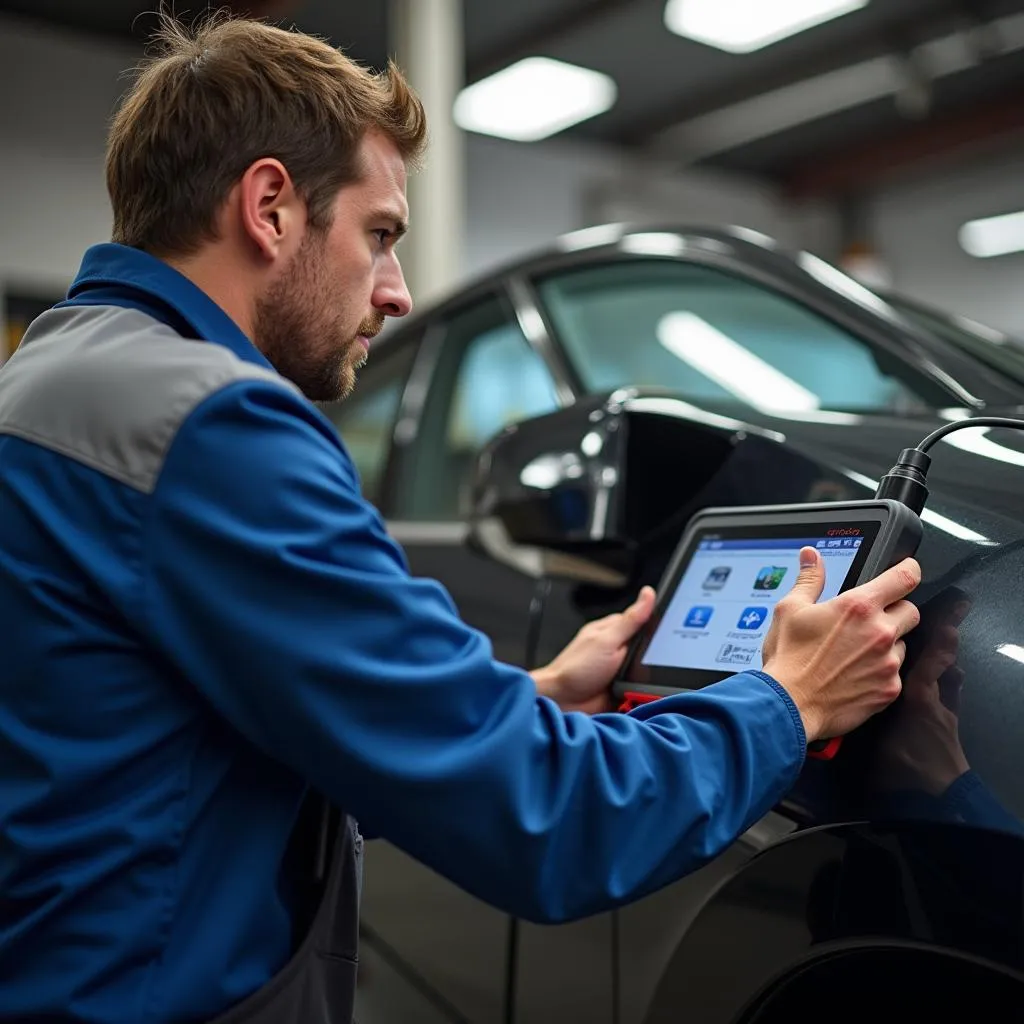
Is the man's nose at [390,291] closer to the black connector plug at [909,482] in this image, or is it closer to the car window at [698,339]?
the black connector plug at [909,482]

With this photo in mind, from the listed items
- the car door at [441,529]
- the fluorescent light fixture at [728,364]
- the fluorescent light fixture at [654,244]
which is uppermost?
the fluorescent light fixture at [654,244]

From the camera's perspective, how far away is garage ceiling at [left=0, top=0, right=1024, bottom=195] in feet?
22.8

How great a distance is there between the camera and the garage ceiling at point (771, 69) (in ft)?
22.8

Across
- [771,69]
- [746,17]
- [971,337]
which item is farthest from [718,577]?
[771,69]

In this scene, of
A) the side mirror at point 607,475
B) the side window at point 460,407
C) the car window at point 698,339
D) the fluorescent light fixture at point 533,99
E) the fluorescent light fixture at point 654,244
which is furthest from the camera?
the fluorescent light fixture at point 533,99

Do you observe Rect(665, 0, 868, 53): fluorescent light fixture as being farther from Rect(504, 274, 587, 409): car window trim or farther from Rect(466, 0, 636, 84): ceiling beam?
Rect(504, 274, 587, 409): car window trim

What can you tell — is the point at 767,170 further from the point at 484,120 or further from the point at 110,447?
the point at 110,447

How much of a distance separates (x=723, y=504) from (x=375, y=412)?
1.37 meters

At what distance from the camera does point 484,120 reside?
824cm

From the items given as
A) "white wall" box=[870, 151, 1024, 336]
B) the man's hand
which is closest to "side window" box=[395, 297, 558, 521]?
the man's hand

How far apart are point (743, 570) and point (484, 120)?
7687 mm

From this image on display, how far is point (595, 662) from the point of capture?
127cm

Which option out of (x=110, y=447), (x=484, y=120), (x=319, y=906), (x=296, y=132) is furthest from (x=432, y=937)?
(x=484, y=120)

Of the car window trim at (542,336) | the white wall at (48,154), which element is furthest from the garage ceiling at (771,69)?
the car window trim at (542,336)
